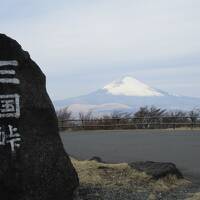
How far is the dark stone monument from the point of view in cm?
841

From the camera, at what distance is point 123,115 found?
35844 millimetres

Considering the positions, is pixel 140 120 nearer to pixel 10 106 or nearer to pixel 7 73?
pixel 7 73

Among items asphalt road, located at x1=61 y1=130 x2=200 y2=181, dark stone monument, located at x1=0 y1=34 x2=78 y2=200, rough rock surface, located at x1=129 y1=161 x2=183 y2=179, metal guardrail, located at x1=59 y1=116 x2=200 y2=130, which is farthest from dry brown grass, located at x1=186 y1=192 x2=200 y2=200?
metal guardrail, located at x1=59 y1=116 x2=200 y2=130

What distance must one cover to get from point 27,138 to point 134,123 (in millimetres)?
25518

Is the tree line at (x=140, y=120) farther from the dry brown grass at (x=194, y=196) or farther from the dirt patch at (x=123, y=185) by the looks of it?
the dry brown grass at (x=194, y=196)

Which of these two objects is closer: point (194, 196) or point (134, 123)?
point (194, 196)

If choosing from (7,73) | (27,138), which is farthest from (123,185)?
(7,73)

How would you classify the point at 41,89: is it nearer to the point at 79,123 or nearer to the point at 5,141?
the point at 5,141

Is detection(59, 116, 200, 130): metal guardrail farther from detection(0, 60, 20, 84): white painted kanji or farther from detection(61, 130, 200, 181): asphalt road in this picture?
detection(0, 60, 20, 84): white painted kanji

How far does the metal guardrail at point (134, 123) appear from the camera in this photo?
3222cm

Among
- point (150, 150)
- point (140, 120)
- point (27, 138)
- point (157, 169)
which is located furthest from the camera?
point (140, 120)

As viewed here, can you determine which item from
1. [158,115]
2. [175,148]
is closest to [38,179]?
[175,148]

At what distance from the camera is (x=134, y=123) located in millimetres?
33938

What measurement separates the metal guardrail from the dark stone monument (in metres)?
23.2
